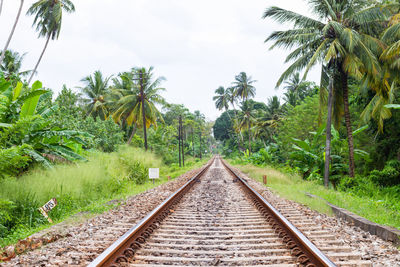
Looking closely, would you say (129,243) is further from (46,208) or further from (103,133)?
(103,133)

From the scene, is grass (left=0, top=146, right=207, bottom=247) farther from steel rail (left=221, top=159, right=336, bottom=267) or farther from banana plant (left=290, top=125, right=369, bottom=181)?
banana plant (left=290, top=125, right=369, bottom=181)

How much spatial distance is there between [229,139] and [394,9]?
2501 inches

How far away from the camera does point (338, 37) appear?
457 inches

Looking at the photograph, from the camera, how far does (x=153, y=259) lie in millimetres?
3469

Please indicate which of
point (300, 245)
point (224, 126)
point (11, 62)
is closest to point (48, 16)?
point (11, 62)

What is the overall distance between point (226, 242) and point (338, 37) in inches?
412

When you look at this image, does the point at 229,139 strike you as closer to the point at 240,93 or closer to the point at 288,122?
the point at 240,93

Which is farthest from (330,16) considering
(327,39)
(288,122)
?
(288,122)

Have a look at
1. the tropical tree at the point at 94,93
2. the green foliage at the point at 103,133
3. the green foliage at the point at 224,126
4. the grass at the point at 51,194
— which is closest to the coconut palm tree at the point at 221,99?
the green foliage at the point at 224,126

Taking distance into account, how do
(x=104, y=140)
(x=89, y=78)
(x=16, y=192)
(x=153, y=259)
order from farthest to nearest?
(x=89, y=78) < (x=104, y=140) < (x=16, y=192) < (x=153, y=259)

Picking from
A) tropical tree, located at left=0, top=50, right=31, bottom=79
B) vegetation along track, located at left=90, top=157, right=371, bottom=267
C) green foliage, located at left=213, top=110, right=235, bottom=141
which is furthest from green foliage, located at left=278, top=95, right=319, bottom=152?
green foliage, located at left=213, top=110, right=235, bottom=141

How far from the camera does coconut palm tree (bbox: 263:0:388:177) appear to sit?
11047 millimetres

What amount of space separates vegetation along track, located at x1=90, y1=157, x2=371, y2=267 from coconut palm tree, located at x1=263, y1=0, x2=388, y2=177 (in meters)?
7.54

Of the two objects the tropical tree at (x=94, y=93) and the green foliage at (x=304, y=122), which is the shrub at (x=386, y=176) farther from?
the tropical tree at (x=94, y=93)
